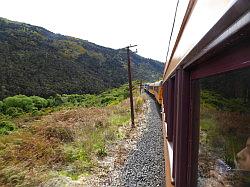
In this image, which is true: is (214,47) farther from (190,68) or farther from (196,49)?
(190,68)

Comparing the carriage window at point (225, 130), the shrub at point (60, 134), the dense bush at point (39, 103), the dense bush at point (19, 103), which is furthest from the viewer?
the dense bush at point (39, 103)

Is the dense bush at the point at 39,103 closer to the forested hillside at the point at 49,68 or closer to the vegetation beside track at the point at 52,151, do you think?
the forested hillside at the point at 49,68

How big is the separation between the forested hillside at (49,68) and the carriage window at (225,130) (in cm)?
5943

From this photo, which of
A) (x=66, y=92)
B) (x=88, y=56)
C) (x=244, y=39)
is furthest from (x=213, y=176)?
(x=88, y=56)

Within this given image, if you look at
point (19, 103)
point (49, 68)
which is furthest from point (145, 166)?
point (49, 68)

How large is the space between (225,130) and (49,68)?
80.4 metres

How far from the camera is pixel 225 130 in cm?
138

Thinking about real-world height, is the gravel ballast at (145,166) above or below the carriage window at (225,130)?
below

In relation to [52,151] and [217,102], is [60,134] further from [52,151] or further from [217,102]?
[217,102]

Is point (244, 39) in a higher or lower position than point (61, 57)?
lower

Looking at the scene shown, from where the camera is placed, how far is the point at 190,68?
83.9 inches

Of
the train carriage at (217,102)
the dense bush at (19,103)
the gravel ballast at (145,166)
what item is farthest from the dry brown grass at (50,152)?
the dense bush at (19,103)

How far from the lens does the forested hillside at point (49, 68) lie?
66438 millimetres

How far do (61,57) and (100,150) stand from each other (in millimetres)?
85058
